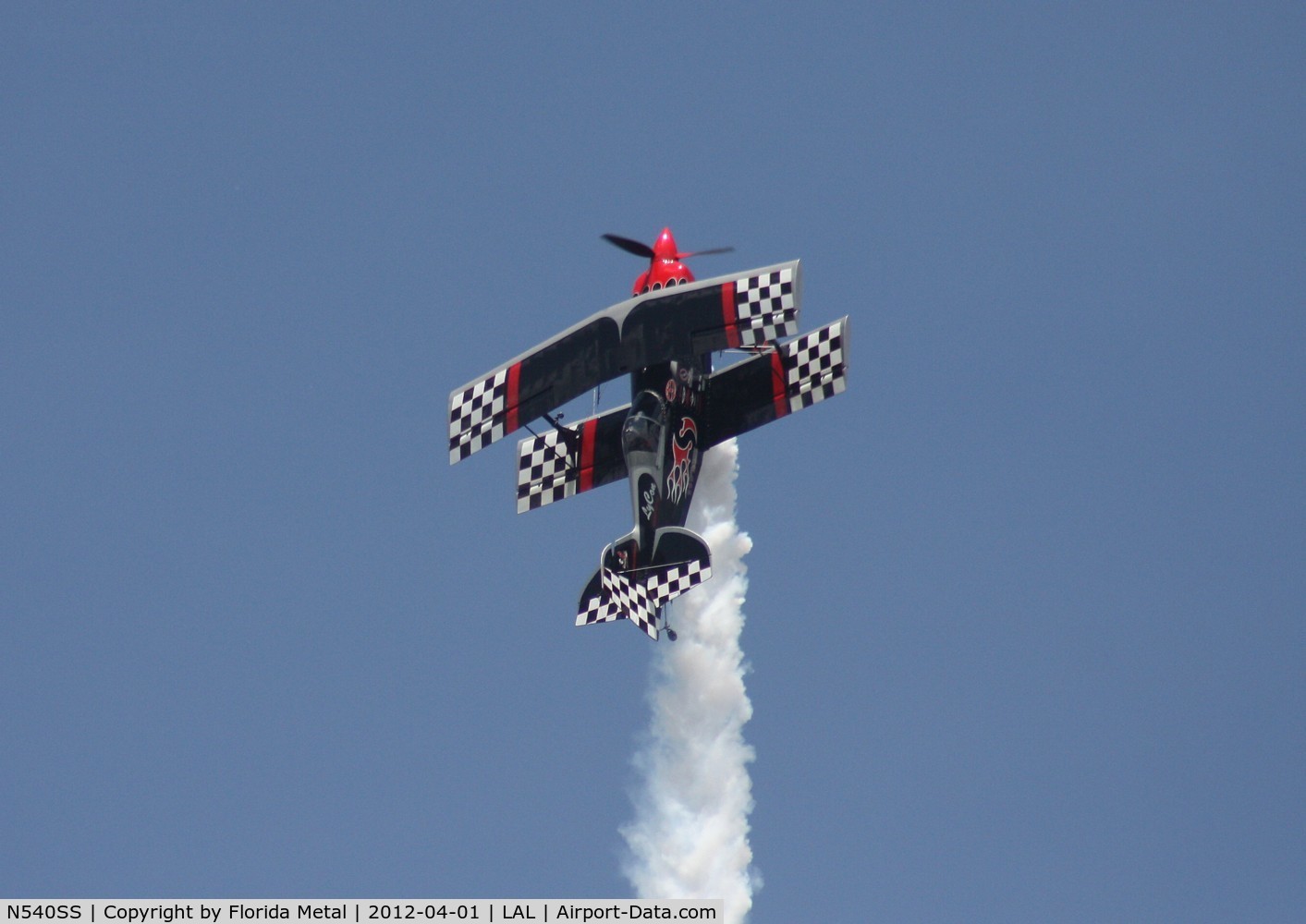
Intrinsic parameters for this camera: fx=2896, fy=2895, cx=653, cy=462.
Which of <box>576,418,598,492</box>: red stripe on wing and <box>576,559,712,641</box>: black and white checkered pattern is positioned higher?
<box>576,418,598,492</box>: red stripe on wing

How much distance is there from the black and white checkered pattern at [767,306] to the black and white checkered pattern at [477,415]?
396cm

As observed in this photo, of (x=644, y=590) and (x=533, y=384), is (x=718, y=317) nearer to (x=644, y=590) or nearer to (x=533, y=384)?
(x=533, y=384)

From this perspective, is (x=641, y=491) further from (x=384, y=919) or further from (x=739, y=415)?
(x=384, y=919)

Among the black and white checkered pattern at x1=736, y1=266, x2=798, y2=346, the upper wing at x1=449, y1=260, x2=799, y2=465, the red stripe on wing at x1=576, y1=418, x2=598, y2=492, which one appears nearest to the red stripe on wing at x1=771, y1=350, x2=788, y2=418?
the upper wing at x1=449, y1=260, x2=799, y2=465

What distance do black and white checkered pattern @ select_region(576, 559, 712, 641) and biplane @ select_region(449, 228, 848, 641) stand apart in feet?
0.04

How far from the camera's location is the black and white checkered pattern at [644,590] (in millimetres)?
42531

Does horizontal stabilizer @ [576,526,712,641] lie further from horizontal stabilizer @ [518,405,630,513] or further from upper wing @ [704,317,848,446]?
horizontal stabilizer @ [518,405,630,513]

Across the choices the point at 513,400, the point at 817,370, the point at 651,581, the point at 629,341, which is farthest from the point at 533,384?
the point at 817,370

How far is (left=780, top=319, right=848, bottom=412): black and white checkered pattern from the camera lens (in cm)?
4400

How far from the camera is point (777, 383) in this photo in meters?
44.2

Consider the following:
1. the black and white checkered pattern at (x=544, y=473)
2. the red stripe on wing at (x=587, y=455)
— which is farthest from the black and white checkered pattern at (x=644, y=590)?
the black and white checkered pattern at (x=544, y=473)

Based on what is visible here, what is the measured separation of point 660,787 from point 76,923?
391 inches

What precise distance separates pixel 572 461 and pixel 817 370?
166 inches
